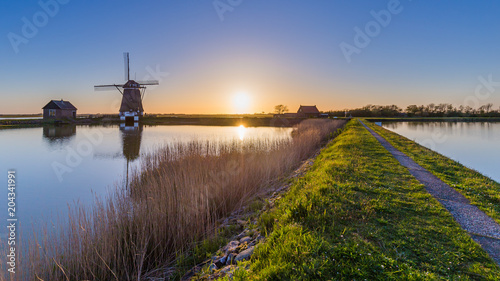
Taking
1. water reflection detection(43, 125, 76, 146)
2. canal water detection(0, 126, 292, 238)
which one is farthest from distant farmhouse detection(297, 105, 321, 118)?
canal water detection(0, 126, 292, 238)

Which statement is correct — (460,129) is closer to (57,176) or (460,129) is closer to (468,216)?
(468,216)

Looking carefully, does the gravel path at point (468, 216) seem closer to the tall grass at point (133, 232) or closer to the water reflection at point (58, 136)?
the tall grass at point (133, 232)

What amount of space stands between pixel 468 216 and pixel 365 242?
2.30 meters

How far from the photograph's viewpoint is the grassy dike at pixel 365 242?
96.3 inches

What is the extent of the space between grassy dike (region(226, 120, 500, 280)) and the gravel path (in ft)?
0.49

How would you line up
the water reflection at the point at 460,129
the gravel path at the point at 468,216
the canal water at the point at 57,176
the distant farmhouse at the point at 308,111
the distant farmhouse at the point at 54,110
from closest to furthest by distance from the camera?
the gravel path at the point at 468,216 → the canal water at the point at 57,176 → the water reflection at the point at 460,129 → the distant farmhouse at the point at 54,110 → the distant farmhouse at the point at 308,111

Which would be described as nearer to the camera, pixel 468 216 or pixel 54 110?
pixel 468 216

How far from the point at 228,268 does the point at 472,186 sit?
579 centimetres

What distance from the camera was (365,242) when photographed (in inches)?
114

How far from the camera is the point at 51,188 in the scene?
8961 millimetres

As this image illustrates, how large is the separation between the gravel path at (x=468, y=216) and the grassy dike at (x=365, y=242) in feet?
0.49

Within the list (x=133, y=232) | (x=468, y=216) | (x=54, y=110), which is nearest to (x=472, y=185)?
(x=468, y=216)

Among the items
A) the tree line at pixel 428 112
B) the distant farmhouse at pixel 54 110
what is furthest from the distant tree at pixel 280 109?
the distant farmhouse at pixel 54 110

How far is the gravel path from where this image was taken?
3.00 meters
